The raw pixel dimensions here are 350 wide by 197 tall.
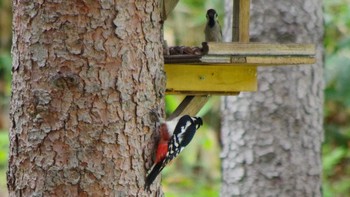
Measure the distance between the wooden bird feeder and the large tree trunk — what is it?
1110 mm

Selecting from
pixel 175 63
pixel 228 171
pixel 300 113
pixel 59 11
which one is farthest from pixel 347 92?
pixel 59 11

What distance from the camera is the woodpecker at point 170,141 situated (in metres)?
3.21

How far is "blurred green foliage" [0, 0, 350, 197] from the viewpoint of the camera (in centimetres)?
780

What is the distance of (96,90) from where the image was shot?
10.0 ft

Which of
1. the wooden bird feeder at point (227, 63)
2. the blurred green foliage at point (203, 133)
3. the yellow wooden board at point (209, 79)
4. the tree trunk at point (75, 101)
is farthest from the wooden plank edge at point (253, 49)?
the blurred green foliage at point (203, 133)

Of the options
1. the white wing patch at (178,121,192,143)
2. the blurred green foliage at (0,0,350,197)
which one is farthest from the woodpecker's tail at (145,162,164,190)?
the blurred green foliage at (0,0,350,197)

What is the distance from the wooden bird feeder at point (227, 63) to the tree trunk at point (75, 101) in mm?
437

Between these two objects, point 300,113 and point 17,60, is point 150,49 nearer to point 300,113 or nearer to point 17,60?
point 17,60

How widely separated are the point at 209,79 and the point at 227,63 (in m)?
0.39

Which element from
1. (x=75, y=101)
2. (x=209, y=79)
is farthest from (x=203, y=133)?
(x=75, y=101)

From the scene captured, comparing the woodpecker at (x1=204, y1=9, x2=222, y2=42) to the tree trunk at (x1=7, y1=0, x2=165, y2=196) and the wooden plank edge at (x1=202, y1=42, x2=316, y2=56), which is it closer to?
the wooden plank edge at (x1=202, y1=42, x2=316, y2=56)

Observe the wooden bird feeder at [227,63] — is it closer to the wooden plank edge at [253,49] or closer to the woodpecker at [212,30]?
the wooden plank edge at [253,49]

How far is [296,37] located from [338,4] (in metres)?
3.40

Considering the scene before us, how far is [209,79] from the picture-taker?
3.92 meters
